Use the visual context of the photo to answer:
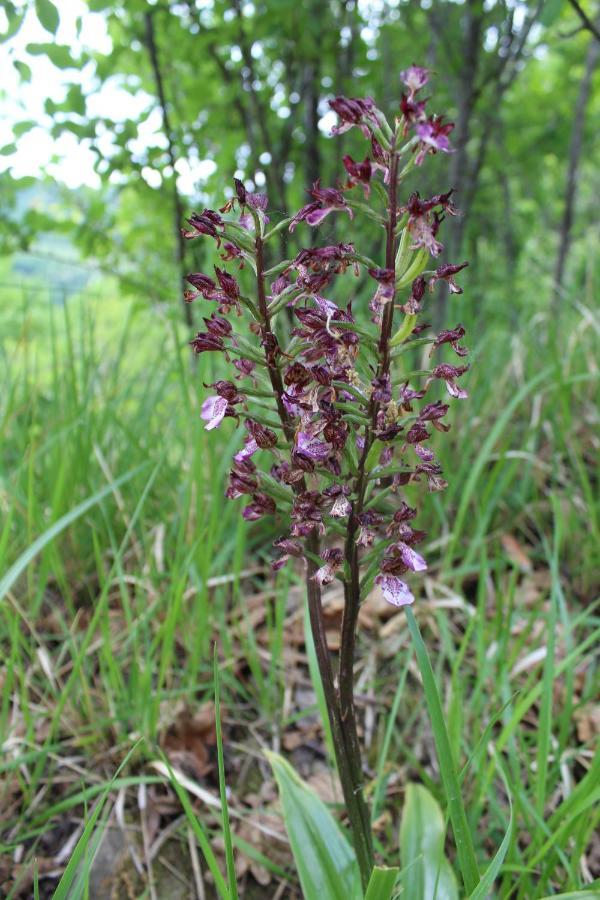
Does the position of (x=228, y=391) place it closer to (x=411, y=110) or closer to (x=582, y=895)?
(x=411, y=110)

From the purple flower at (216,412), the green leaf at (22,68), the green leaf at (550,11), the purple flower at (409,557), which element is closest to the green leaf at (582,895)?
the purple flower at (409,557)

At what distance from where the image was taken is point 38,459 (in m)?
2.36

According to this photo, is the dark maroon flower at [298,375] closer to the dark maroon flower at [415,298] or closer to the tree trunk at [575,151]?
the dark maroon flower at [415,298]

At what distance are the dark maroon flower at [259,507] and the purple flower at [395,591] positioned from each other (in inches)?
7.7

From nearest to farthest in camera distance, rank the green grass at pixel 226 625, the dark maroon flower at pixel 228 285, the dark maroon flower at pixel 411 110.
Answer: the dark maroon flower at pixel 411 110
the dark maroon flower at pixel 228 285
the green grass at pixel 226 625

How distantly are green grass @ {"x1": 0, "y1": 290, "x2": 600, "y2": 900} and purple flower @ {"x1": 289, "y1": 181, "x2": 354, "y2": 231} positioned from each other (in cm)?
86

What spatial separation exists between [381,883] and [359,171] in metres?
0.96

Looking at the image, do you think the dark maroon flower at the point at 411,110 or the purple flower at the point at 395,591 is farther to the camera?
the purple flower at the point at 395,591

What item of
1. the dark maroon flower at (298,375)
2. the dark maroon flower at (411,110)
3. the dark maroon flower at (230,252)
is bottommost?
the dark maroon flower at (298,375)

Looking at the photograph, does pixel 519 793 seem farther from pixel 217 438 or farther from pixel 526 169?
Result: pixel 526 169

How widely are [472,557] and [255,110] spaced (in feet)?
6.67

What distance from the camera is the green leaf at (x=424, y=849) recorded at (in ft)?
4.08

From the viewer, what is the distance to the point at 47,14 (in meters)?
1.95

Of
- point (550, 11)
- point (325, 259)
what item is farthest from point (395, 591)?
point (550, 11)
